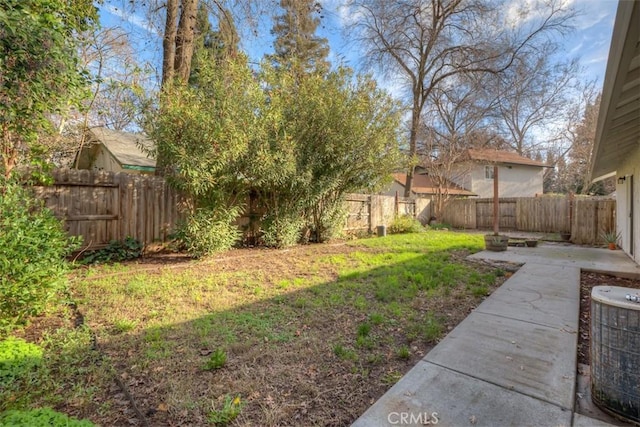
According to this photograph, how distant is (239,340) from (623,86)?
447 centimetres

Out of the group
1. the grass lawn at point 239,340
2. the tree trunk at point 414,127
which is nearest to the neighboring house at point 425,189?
the tree trunk at point 414,127

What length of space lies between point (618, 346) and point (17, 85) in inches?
199

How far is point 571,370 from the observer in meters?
2.35

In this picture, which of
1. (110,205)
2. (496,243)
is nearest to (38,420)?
(110,205)

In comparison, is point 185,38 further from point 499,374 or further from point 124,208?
point 499,374

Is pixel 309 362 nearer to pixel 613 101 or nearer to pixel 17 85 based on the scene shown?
pixel 17 85

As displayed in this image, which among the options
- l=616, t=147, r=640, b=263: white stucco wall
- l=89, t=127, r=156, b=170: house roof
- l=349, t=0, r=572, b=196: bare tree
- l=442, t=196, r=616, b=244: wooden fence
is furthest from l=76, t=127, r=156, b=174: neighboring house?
l=442, t=196, r=616, b=244: wooden fence

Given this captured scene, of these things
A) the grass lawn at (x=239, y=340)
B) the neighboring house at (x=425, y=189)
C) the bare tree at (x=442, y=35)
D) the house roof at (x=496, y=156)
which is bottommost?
the grass lawn at (x=239, y=340)

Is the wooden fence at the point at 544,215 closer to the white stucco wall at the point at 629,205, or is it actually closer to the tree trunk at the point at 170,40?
the white stucco wall at the point at 629,205

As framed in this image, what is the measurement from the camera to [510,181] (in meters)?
21.9

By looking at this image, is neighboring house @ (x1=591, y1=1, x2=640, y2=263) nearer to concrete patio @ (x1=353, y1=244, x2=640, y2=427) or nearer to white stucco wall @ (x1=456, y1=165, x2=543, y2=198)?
concrete patio @ (x1=353, y1=244, x2=640, y2=427)

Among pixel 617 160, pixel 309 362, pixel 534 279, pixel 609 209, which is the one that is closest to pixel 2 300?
pixel 309 362

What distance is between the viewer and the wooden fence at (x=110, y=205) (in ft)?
17.9

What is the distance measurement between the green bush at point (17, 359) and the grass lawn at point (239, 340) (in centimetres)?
9
